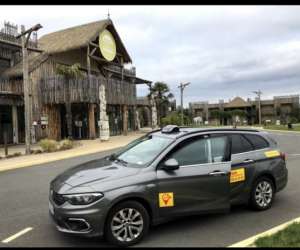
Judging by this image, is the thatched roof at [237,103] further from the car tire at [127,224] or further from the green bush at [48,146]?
the car tire at [127,224]

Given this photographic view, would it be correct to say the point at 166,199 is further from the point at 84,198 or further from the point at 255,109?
the point at 255,109

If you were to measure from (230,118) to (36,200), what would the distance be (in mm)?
77688

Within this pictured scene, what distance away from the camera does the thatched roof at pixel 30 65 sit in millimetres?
26266

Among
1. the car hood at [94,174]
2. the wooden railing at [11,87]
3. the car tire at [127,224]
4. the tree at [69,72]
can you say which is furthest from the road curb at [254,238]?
the tree at [69,72]

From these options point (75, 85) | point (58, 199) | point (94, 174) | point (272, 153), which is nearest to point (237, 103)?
point (75, 85)

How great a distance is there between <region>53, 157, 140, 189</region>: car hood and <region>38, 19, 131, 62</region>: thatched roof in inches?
956

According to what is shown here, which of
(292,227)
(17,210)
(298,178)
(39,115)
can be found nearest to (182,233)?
(292,227)

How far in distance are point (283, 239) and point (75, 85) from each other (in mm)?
23821

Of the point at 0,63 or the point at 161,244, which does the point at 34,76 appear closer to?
the point at 0,63

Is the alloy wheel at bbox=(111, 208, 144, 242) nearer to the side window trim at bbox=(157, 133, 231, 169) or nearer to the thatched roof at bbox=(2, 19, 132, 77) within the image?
the side window trim at bbox=(157, 133, 231, 169)

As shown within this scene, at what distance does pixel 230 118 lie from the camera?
83.0 metres

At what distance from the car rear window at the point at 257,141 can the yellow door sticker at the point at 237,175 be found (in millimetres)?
736

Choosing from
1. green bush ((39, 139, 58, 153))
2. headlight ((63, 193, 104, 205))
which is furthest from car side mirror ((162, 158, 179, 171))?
green bush ((39, 139, 58, 153))
